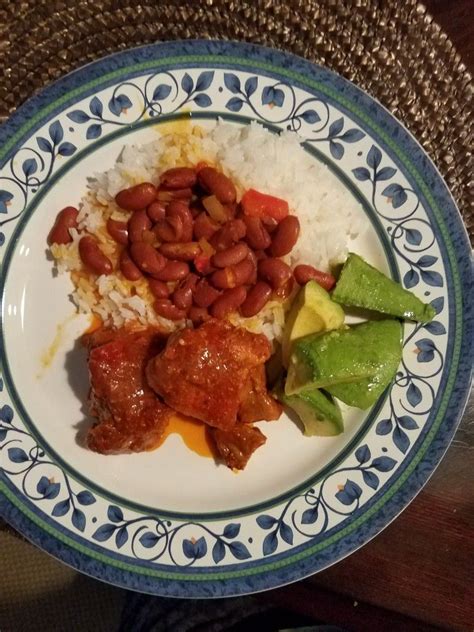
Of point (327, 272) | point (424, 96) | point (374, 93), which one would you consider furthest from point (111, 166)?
point (424, 96)

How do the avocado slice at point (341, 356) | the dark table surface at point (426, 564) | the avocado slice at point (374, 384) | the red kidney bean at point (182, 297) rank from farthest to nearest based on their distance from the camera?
1. the dark table surface at point (426, 564)
2. the red kidney bean at point (182, 297)
3. the avocado slice at point (374, 384)
4. the avocado slice at point (341, 356)

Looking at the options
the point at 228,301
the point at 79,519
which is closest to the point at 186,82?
the point at 228,301

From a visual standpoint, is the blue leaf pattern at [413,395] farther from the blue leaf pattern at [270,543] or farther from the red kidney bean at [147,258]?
the red kidney bean at [147,258]

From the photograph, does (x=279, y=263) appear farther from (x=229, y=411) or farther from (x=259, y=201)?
(x=229, y=411)

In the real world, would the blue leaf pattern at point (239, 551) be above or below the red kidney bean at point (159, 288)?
below

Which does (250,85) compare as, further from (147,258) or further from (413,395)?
(413,395)

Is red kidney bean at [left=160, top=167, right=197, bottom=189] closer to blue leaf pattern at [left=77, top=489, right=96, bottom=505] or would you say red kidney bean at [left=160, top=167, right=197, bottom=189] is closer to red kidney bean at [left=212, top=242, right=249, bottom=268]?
red kidney bean at [left=212, top=242, right=249, bottom=268]

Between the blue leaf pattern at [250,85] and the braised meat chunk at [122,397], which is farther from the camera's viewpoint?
the blue leaf pattern at [250,85]

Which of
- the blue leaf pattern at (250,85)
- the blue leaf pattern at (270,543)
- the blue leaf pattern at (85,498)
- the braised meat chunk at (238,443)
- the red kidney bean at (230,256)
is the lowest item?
the blue leaf pattern at (85,498)

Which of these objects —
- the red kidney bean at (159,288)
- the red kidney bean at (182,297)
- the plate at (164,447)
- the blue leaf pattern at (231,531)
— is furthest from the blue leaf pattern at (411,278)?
the blue leaf pattern at (231,531)
